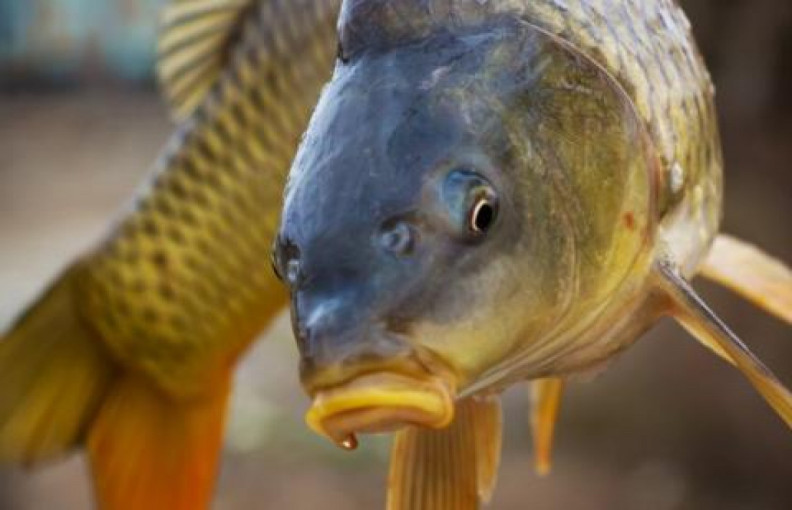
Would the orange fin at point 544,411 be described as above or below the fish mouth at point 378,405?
below

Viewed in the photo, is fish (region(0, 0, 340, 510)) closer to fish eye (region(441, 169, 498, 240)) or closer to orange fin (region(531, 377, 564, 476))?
orange fin (region(531, 377, 564, 476))

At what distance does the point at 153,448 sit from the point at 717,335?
911 millimetres

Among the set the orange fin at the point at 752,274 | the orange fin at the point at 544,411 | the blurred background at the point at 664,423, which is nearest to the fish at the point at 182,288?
the orange fin at the point at 544,411

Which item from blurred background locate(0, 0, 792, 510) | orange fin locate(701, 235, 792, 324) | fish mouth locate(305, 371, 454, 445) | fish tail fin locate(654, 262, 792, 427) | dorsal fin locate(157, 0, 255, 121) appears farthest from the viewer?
blurred background locate(0, 0, 792, 510)

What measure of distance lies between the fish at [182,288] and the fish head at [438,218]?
69 cm

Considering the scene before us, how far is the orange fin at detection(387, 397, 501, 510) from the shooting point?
101 cm

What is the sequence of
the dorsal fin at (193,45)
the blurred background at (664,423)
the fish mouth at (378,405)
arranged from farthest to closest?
1. the blurred background at (664,423)
2. the dorsal fin at (193,45)
3. the fish mouth at (378,405)

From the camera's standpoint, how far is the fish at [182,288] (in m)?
1.60

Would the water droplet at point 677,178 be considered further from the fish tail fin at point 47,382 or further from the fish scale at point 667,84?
the fish tail fin at point 47,382

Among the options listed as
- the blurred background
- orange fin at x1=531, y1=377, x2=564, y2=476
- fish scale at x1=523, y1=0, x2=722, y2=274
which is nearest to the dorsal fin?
orange fin at x1=531, y1=377, x2=564, y2=476

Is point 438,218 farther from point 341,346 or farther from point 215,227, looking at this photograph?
point 215,227

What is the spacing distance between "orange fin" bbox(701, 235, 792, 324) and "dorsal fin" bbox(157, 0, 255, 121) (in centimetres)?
60

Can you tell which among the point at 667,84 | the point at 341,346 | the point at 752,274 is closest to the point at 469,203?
the point at 341,346

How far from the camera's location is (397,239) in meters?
0.82
